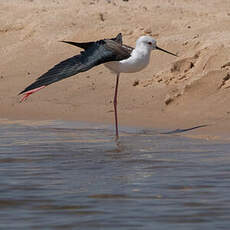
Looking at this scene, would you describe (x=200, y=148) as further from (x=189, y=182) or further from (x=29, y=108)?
(x=29, y=108)

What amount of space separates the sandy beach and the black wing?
1.09 metres

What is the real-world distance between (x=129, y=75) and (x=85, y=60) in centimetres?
417

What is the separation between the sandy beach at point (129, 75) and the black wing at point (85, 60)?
109 centimetres

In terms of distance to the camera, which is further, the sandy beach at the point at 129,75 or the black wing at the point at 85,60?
the sandy beach at the point at 129,75

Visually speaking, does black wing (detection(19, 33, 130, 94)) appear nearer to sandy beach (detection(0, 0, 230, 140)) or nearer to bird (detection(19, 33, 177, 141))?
bird (detection(19, 33, 177, 141))

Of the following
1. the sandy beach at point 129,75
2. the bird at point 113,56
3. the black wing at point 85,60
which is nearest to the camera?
the black wing at point 85,60

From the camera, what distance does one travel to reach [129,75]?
1214cm

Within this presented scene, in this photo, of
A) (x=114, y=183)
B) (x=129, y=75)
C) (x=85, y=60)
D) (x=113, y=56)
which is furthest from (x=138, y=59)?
(x=114, y=183)

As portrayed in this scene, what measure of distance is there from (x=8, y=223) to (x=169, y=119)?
518cm

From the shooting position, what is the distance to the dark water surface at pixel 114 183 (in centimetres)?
440

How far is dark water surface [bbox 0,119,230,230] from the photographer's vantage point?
4402 millimetres


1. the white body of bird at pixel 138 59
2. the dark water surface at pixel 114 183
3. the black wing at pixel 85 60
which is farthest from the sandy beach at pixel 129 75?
the dark water surface at pixel 114 183

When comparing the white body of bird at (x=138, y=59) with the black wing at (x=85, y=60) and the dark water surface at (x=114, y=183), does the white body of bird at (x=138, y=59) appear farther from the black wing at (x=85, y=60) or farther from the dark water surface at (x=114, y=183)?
the dark water surface at (x=114, y=183)

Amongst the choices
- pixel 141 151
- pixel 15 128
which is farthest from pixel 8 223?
pixel 15 128
